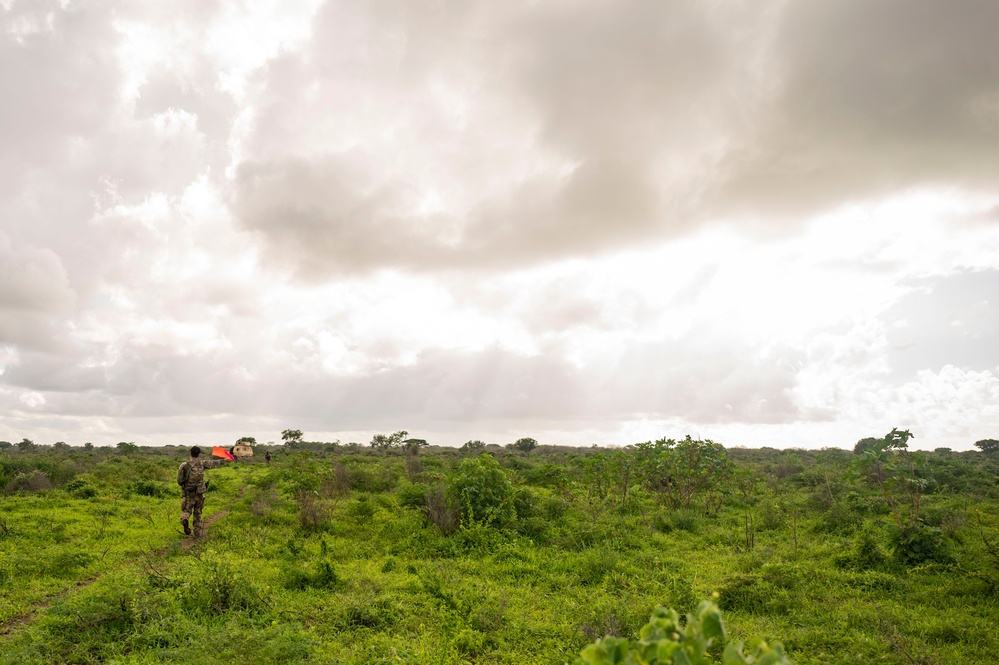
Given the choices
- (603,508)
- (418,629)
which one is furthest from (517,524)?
(418,629)

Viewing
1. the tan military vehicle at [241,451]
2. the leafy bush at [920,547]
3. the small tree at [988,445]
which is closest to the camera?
the leafy bush at [920,547]

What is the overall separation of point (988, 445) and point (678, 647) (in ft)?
223

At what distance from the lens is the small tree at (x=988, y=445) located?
51.7 metres

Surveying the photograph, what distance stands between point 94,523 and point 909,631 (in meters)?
20.0

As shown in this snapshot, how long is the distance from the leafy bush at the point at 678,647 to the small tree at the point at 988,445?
65.8m

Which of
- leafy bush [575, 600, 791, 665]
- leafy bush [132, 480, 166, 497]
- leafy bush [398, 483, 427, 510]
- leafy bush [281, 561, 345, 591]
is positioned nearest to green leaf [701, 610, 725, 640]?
leafy bush [575, 600, 791, 665]

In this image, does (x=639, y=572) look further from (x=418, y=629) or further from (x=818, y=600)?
(x=418, y=629)

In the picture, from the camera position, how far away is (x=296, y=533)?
51.3 feet

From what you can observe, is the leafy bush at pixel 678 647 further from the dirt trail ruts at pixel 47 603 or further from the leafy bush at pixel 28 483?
the leafy bush at pixel 28 483

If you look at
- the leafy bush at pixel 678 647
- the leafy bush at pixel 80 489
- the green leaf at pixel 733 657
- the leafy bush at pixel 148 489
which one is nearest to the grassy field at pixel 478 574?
the leafy bush at pixel 80 489

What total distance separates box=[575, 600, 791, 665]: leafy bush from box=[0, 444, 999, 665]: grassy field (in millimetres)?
6430

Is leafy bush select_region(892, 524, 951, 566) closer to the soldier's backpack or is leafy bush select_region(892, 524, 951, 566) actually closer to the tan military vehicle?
the soldier's backpack

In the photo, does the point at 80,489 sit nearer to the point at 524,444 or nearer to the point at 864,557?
the point at 864,557

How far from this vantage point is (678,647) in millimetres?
2080
